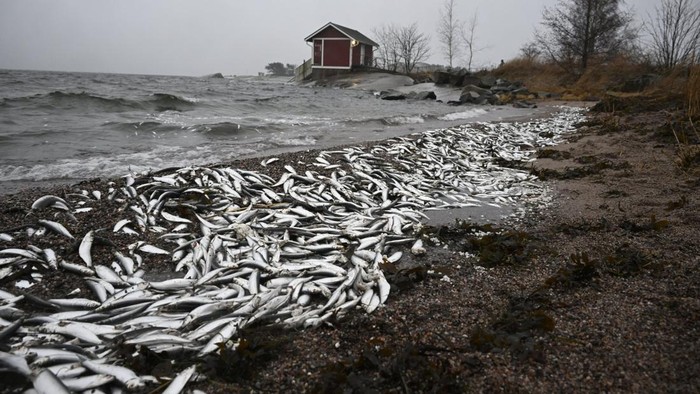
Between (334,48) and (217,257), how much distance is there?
146ft

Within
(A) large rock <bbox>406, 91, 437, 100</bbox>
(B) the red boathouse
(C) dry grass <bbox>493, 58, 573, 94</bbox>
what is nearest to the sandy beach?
(A) large rock <bbox>406, 91, 437, 100</bbox>

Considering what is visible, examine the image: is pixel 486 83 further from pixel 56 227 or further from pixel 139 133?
pixel 56 227

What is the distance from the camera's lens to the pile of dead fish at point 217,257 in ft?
7.55

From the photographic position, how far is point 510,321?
2.45 m

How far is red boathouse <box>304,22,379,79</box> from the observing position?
145 feet

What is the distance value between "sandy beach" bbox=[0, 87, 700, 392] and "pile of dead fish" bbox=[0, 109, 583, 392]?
140 millimetres

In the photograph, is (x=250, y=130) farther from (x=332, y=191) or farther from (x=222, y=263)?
(x=222, y=263)

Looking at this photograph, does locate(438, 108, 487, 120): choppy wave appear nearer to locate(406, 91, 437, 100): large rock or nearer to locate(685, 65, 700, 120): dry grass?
locate(406, 91, 437, 100): large rock

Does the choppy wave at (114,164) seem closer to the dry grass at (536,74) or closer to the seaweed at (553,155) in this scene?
the seaweed at (553,155)

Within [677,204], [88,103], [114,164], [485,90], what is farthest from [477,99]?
[114,164]

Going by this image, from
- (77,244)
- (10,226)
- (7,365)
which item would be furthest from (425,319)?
(10,226)

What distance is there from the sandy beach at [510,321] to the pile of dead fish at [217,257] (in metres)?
0.14

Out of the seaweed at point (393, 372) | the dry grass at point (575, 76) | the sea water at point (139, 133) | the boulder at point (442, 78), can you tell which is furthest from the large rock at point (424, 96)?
the seaweed at point (393, 372)

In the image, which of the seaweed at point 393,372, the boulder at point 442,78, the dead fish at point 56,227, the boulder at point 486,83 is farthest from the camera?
the boulder at point 442,78
